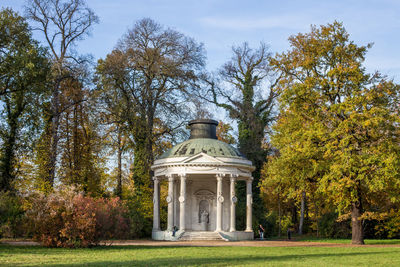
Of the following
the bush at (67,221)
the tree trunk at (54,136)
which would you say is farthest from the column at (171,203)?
the bush at (67,221)

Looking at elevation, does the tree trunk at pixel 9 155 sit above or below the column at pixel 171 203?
above

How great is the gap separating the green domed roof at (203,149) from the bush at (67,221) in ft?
41.6

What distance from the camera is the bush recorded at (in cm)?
Answer: 2386

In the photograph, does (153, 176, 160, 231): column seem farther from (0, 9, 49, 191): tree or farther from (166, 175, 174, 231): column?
(0, 9, 49, 191): tree

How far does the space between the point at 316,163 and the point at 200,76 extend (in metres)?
18.1

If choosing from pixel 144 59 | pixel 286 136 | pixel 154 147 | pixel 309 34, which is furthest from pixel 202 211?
pixel 309 34

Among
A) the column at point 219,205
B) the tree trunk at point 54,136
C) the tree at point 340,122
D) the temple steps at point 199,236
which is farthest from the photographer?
the tree trunk at point 54,136

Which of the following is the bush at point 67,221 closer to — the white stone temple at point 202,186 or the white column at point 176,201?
the white stone temple at point 202,186

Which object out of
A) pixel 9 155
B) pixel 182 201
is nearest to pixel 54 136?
pixel 9 155

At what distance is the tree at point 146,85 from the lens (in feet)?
135

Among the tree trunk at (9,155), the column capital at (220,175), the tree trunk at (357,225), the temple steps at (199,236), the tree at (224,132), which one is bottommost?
the temple steps at (199,236)

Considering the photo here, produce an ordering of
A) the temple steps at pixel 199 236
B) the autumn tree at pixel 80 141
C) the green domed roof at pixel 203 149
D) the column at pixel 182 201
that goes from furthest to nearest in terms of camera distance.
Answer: the autumn tree at pixel 80 141, the green domed roof at pixel 203 149, the column at pixel 182 201, the temple steps at pixel 199 236

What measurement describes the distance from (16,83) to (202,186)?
16502 mm

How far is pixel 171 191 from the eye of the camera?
3734 centimetres
